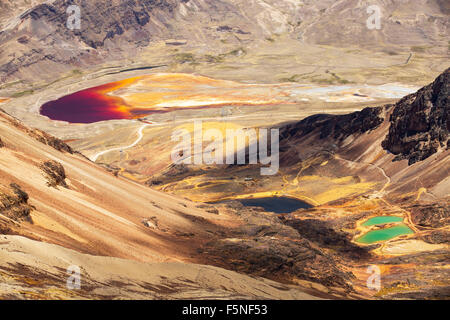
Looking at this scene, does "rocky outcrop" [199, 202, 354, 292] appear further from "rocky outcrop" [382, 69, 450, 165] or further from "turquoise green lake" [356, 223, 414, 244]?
"rocky outcrop" [382, 69, 450, 165]

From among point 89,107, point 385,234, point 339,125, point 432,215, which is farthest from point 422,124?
point 89,107

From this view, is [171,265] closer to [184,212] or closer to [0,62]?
[184,212]

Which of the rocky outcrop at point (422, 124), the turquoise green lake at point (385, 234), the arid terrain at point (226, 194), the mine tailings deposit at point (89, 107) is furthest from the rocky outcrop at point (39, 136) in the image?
the mine tailings deposit at point (89, 107)

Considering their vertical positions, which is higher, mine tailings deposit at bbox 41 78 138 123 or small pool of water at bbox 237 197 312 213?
mine tailings deposit at bbox 41 78 138 123

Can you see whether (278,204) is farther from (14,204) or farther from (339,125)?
(14,204)

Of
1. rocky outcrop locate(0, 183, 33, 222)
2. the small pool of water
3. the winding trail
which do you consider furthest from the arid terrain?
the small pool of water

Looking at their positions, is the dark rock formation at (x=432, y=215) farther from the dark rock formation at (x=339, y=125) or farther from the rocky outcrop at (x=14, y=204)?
the rocky outcrop at (x=14, y=204)
